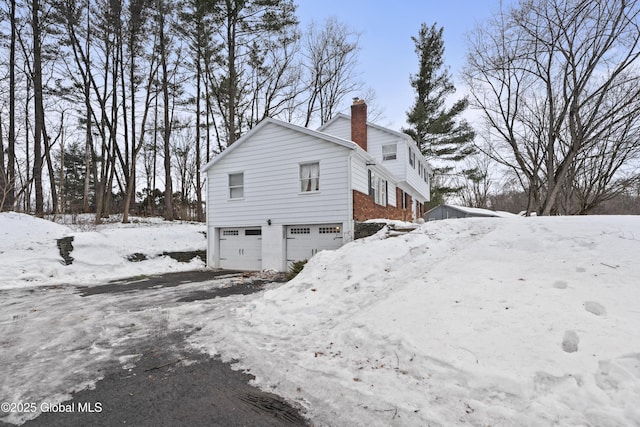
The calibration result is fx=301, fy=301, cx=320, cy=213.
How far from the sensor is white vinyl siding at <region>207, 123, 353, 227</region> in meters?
11.2

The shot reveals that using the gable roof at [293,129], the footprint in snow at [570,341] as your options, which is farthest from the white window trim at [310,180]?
the footprint in snow at [570,341]

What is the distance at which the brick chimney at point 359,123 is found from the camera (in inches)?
651

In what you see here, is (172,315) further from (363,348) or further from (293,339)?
(363,348)

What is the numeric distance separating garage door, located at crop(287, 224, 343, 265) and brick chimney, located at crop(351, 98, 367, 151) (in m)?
6.97

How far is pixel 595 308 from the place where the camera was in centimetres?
356

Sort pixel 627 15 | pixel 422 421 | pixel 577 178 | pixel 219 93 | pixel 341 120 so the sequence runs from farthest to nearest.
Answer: pixel 219 93 → pixel 341 120 → pixel 577 178 → pixel 627 15 → pixel 422 421

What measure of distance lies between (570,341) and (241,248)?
11.7m

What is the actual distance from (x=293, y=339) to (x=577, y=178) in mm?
18744

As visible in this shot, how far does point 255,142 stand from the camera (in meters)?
13.0

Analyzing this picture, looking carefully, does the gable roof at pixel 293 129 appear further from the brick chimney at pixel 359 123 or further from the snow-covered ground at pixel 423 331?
the brick chimney at pixel 359 123

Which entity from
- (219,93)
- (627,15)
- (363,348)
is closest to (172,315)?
(363,348)

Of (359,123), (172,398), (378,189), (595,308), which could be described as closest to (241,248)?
(378,189)

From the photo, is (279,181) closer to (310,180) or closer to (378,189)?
(310,180)

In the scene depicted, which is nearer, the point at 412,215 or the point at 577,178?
the point at 577,178
